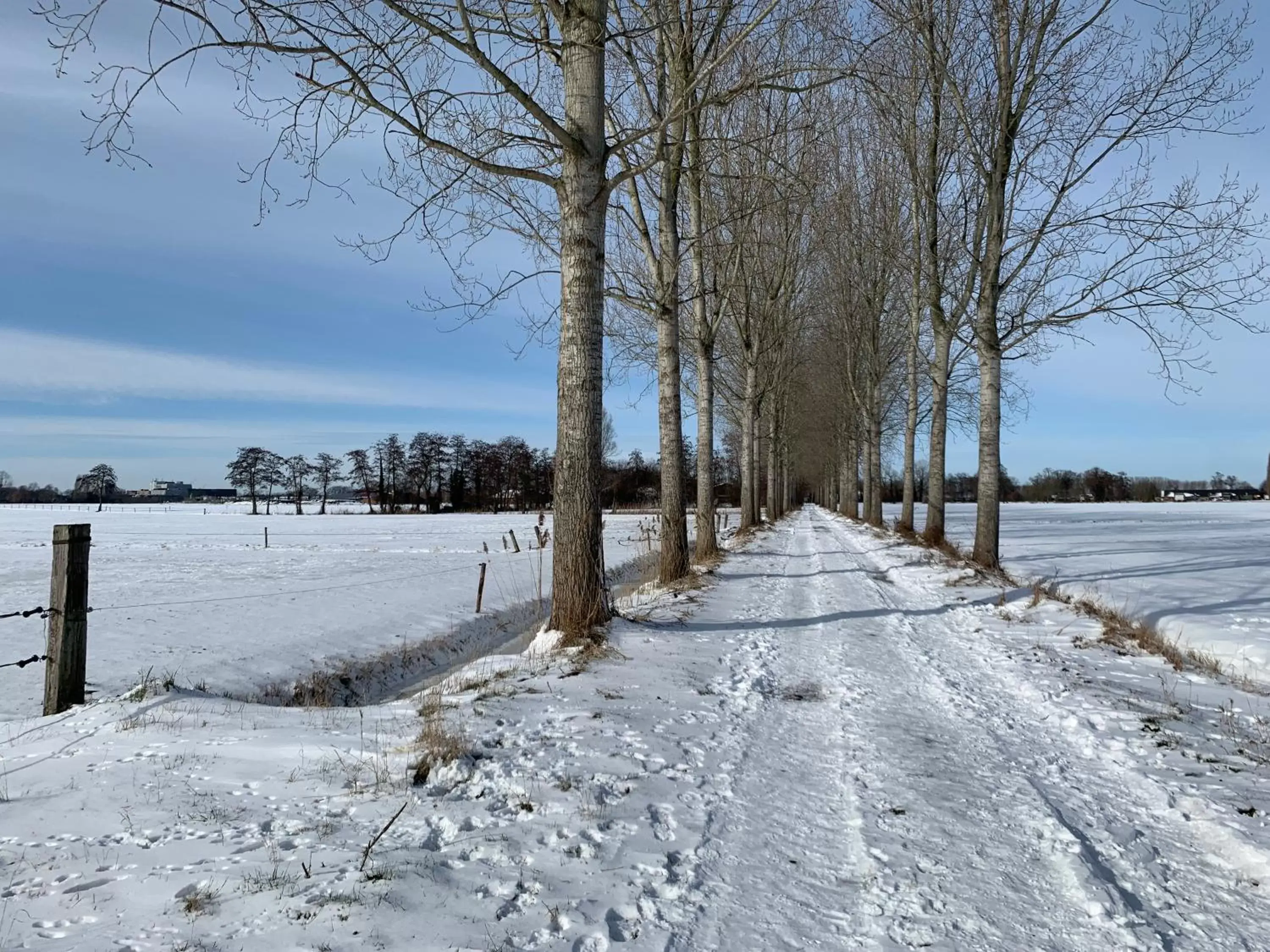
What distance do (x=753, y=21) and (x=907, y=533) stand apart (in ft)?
58.4

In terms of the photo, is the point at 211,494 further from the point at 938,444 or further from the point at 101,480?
the point at 938,444

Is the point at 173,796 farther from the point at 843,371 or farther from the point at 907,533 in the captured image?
the point at 843,371

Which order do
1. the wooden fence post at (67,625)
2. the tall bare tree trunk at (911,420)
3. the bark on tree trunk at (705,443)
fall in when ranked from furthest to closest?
1. the tall bare tree trunk at (911,420)
2. the bark on tree trunk at (705,443)
3. the wooden fence post at (67,625)

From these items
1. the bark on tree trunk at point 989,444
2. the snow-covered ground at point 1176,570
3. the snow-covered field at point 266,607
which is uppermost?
the bark on tree trunk at point 989,444

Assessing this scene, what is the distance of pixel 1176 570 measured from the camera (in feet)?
45.0

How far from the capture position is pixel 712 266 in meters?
15.3

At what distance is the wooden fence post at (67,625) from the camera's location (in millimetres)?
5453

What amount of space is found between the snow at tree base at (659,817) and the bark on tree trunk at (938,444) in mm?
11551

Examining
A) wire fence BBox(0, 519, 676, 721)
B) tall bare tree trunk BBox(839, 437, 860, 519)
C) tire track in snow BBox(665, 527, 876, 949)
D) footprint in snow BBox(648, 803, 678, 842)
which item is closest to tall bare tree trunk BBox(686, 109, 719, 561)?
wire fence BBox(0, 519, 676, 721)

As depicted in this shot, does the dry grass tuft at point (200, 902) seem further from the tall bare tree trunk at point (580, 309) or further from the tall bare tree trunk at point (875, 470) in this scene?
the tall bare tree trunk at point (875, 470)

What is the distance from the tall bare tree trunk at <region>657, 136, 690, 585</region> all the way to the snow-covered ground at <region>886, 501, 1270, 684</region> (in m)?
6.05

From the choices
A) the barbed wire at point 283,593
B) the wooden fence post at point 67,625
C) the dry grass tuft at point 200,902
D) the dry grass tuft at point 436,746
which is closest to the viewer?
the dry grass tuft at point 200,902

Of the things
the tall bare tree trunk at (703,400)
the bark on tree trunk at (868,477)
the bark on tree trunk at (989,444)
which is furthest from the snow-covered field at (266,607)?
the bark on tree trunk at (868,477)

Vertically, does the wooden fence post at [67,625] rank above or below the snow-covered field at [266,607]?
above
